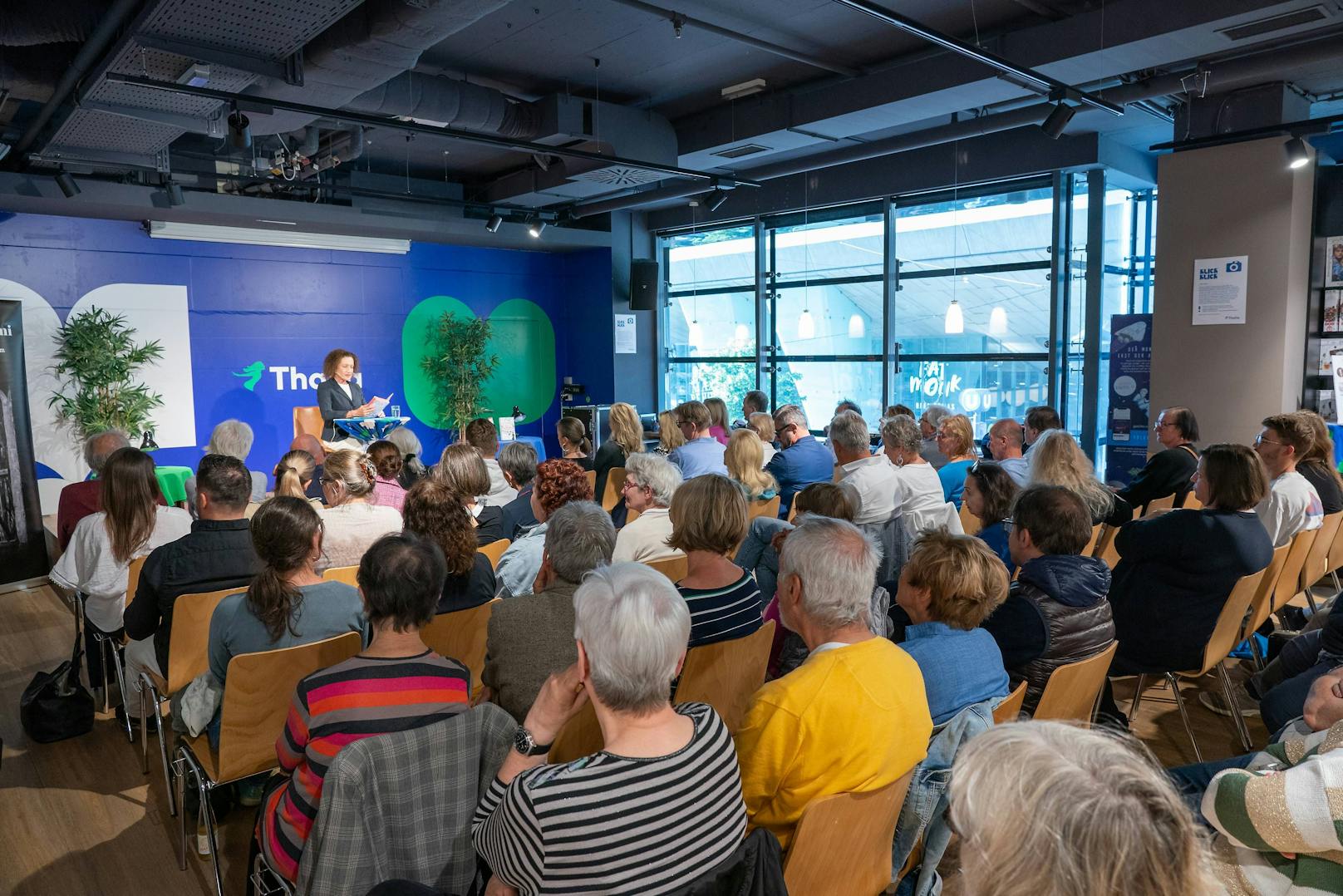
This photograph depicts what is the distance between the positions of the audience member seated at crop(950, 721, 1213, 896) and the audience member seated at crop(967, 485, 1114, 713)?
74.3 inches

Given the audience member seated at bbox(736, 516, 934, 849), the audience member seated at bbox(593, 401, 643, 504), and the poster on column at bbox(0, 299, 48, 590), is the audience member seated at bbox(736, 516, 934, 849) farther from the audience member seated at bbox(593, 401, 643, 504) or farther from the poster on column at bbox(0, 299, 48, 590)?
the poster on column at bbox(0, 299, 48, 590)

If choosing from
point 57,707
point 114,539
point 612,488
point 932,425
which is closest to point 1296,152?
point 932,425

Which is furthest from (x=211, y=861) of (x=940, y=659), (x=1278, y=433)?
(x=1278, y=433)

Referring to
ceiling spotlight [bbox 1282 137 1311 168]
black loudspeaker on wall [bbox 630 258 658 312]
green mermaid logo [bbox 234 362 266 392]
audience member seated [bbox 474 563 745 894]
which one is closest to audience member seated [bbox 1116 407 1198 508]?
ceiling spotlight [bbox 1282 137 1311 168]

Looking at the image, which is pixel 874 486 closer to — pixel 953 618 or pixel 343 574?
pixel 953 618

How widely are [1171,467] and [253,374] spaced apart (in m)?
9.36

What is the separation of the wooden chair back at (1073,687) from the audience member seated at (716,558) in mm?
948

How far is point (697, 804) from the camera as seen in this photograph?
161 centimetres

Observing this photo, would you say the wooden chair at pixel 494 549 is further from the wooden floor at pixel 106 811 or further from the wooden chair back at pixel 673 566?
the wooden floor at pixel 106 811

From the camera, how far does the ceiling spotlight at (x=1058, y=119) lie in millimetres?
5961

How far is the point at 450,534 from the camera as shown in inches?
126

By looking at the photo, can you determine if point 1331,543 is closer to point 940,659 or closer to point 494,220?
point 940,659

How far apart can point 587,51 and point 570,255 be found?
5.96 metres

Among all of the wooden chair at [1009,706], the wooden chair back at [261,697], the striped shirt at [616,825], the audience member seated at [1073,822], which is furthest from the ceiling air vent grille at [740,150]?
the audience member seated at [1073,822]
